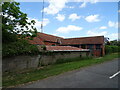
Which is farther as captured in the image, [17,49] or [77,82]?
[17,49]

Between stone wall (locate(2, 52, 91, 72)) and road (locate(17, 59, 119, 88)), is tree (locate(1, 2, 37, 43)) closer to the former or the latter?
stone wall (locate(2, 52, 91, 72))

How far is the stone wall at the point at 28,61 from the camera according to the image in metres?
7.91

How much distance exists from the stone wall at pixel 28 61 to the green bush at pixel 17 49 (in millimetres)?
449

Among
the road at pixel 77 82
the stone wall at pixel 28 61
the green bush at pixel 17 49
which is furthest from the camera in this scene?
the stone wall at pixel 28 61

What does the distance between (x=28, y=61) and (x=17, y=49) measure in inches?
67.5

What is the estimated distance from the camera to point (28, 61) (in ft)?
31.0

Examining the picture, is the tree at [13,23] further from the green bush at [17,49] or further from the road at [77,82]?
the road at [77,82]

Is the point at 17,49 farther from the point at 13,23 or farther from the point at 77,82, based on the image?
the point at 77,82

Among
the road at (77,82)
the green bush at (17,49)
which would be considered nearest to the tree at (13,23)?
the green bush at (17,49)

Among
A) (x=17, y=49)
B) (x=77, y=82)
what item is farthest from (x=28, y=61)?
(x=77, y=82)

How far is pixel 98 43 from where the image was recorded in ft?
68.3

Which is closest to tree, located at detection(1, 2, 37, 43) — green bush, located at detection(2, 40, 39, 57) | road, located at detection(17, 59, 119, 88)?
green bush, located at detection(2, 40, 39, 57)

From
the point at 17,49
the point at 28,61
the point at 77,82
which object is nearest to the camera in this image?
the point at 77,82

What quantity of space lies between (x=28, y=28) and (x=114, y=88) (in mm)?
8891
